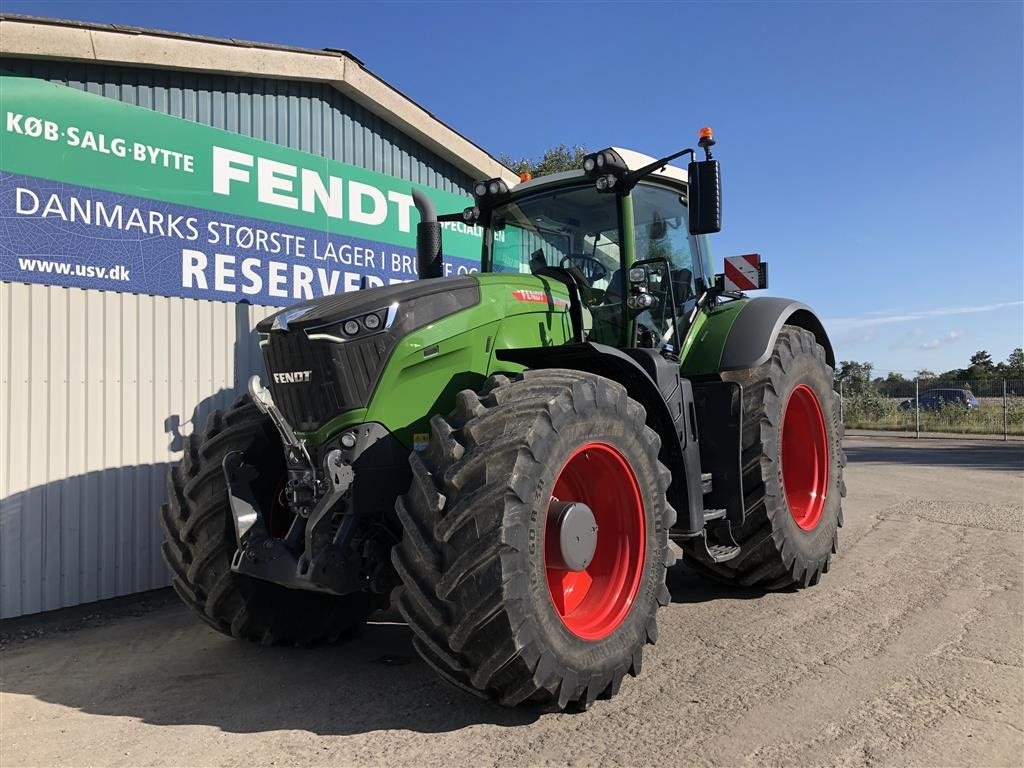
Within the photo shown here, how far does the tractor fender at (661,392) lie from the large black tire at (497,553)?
595 millimetres

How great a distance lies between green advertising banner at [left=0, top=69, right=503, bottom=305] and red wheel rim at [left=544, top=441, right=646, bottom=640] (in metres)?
2.79

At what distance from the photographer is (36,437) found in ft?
16.5

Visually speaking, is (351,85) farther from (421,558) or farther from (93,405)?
(421,558)

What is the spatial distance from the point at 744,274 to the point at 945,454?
36.0 ft

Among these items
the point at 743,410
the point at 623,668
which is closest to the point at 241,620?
the point at 623,668

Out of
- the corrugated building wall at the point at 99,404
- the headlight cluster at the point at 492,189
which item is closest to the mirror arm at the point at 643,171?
the headlight cluster at the point at 492,189

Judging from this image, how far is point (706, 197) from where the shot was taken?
414 cm

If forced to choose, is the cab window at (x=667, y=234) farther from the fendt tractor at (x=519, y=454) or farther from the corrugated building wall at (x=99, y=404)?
the corrugated building wall at (x=99, y=404)

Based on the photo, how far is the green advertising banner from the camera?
5.52 m

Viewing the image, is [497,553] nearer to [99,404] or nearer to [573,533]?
[573,533]

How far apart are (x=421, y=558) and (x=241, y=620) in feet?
5.23

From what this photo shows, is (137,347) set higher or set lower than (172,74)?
lower

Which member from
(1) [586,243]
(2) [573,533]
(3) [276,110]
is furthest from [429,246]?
(3) [276,110]

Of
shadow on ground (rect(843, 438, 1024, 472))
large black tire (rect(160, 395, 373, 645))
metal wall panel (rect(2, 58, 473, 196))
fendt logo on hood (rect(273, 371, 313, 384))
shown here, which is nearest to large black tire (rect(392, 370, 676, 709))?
fendt logo on hood (rect(273, 371, 313, 384))
